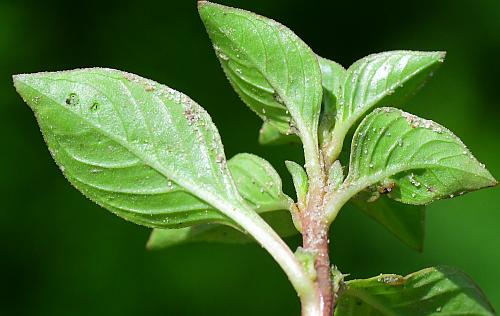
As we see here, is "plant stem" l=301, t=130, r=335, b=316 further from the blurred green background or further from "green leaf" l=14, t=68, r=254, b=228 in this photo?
the blurred green background

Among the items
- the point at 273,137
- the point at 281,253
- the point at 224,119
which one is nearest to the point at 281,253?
the point at 281,253

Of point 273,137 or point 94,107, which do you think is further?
point 273,137

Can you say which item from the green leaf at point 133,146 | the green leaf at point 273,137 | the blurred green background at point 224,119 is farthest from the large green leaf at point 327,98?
the blurred green background at point 224,119

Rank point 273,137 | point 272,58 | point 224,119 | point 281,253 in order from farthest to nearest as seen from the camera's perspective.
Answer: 1. point 224,119
2. point 273,137
3. point 272,58
4. point 281,253

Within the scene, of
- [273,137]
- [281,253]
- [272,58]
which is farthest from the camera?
[273,137]

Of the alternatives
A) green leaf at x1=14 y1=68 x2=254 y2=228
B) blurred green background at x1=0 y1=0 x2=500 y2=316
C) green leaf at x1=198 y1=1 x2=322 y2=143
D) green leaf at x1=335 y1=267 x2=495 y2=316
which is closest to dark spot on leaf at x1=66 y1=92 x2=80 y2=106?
green leaf at x1=14 y1=68 x2=254 y2=228

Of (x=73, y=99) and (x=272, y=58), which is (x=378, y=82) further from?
(x=73, y=99)
